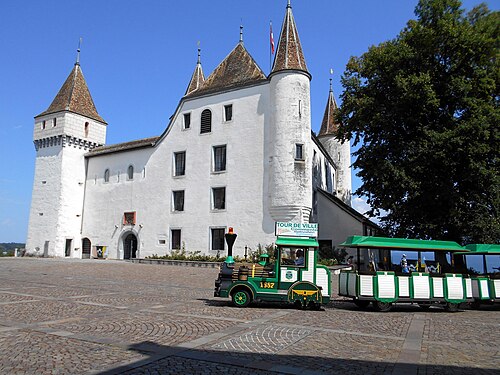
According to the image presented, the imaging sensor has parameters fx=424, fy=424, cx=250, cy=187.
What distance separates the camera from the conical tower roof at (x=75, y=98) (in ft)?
142

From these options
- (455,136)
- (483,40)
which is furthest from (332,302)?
(483,40)

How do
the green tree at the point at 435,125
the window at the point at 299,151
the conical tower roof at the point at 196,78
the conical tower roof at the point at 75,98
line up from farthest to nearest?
the conical tower roof at the point at 196,78
the conical tower roof at the point at 75,98
the window at the point at 299,151
the green tree at the point at 435,125

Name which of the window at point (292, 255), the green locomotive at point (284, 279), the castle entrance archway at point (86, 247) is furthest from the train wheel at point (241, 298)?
the castle entrance archway at point (86, 247)

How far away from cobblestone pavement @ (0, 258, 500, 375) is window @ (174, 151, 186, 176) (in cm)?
2358

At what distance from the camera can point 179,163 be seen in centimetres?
3672

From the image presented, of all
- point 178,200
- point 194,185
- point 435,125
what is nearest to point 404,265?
point 435,125

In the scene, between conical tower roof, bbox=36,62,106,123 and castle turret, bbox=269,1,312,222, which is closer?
castle turret, bbox=269,1,312,222

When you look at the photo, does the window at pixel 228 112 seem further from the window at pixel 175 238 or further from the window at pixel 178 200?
the window at pixel 175 238

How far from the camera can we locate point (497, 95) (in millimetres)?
25250

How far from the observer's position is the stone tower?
41156 mm

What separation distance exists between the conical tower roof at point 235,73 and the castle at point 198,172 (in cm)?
12

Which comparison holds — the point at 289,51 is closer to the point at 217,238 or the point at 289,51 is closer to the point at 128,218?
the point at 217,238

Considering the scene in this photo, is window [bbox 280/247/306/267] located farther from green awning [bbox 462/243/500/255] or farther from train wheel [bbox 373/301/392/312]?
green awning [bbox 462/243/500/255]

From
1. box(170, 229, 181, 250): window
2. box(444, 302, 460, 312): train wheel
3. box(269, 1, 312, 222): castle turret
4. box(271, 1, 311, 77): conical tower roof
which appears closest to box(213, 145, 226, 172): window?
box(269, 1, 312, 222): castle turret
